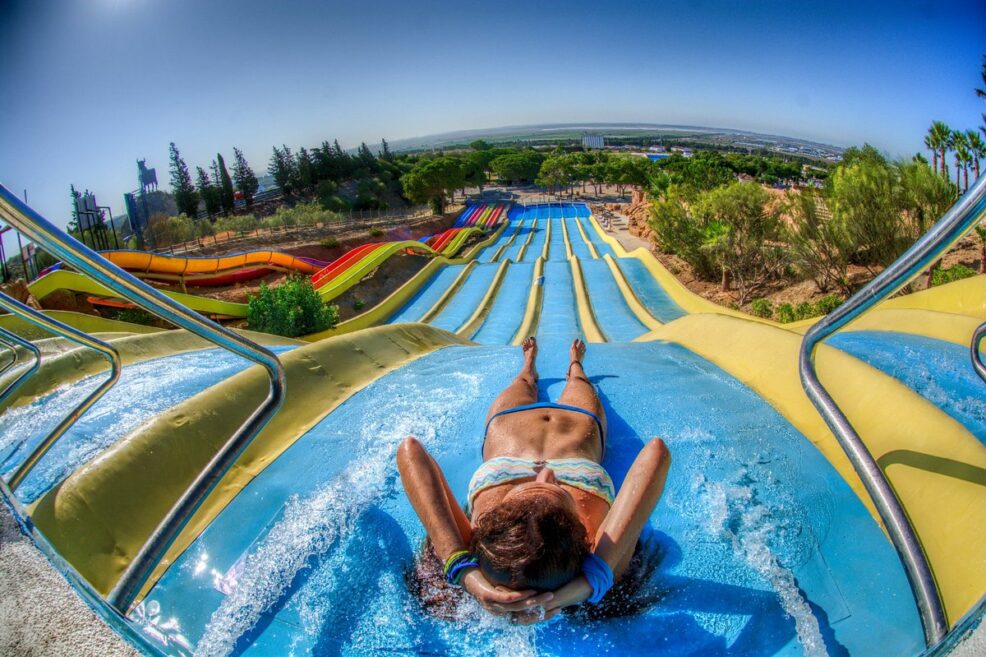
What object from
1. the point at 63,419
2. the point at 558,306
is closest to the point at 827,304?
the point at 558,306

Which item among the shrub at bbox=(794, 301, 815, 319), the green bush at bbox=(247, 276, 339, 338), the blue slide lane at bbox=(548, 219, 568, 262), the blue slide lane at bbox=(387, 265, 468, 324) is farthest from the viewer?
the blue slide lane at bbox=(548, 219, 568, 262)

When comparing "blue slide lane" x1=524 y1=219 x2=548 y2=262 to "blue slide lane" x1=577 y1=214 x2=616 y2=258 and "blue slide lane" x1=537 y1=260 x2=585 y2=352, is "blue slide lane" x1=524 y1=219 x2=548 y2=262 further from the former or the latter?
"blue slide lane" x1=537 y1=260 x2=585 y2=352

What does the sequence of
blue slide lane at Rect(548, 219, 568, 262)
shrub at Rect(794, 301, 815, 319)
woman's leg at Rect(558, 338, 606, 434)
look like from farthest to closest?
1. blue slide lane at Rect(548, 219, 568, 262)
2. shrub at Rect(794, 301, 815, 319)
3. woman's leg at Rect(558, 338, 606, 434)

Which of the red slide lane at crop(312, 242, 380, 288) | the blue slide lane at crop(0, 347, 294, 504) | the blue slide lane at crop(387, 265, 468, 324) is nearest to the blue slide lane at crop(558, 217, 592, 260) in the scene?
the blue slide lane at crop(387, 265, 468, 324)

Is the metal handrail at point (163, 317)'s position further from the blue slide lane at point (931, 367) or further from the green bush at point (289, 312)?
the green bush at point (289, 312)

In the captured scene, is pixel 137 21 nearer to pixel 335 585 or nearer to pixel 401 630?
pixel 335 585

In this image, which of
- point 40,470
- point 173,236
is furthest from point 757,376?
point 173,236

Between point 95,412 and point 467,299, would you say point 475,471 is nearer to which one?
point 95,412
